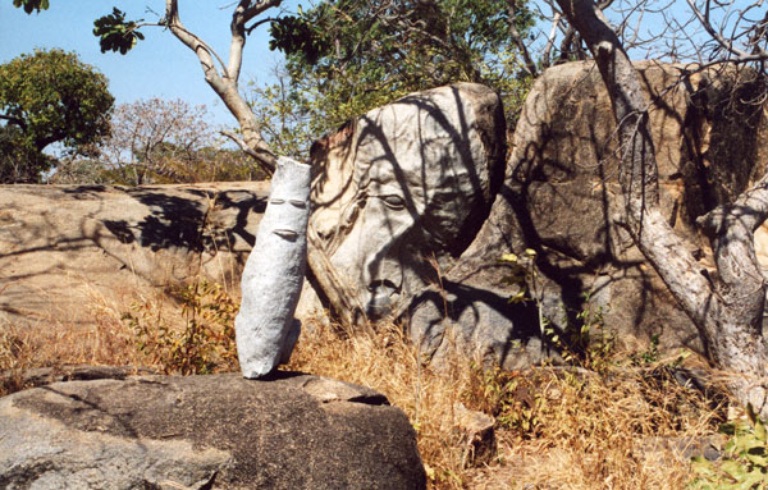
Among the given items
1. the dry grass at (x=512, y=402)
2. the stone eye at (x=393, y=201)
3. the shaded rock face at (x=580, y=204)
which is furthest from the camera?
the stone eye at (x=393, y=201)

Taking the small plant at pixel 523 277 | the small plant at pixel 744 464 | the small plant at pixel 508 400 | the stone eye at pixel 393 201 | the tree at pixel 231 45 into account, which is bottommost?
the small plant at pixel 508 400

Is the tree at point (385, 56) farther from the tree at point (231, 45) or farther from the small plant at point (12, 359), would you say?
the small plant at point (12, 359)

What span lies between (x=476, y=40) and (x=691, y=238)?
7.30m

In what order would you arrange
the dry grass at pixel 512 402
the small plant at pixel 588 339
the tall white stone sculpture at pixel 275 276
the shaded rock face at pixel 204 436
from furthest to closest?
the small plant at pixel 588 339
the dry grass at pixel 512 402
the tall white stone sculpture at pixel 275 276
the shaded rock face at pixel 204 436

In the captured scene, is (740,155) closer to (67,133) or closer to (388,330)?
(388,330)

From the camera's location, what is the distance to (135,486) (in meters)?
3.60

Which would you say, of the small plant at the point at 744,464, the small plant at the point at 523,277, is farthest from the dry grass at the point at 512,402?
the small plant at the point at 523,277

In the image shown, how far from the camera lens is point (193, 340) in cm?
573

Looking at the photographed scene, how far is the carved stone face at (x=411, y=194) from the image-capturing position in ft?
24.6

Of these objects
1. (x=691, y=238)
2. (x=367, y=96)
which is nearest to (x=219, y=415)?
(x=691, y=238)

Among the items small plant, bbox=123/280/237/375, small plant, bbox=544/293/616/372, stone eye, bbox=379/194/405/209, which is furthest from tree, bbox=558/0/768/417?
small plant, bbox=123/280/237/375

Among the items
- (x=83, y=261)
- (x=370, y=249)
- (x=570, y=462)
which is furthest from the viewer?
(x=83, y=261)

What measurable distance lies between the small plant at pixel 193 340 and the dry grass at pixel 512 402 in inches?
3.2

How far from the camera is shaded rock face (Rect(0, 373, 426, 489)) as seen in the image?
143 inches
